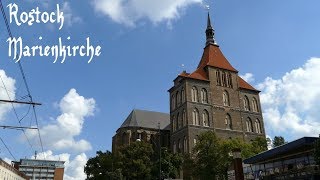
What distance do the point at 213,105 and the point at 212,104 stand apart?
288 mm

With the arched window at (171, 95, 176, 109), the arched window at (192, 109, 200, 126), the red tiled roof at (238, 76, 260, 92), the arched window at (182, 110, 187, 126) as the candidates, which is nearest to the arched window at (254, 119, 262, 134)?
the red tiled roof at (238, 76, 260, 92)

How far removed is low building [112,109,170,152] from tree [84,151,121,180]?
14.9 meters

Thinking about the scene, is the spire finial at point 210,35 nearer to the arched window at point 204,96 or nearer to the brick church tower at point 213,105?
the brick church tower at point 213,105

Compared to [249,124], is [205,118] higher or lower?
lower

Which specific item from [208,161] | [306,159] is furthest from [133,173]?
[306,159]

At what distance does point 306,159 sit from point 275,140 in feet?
147

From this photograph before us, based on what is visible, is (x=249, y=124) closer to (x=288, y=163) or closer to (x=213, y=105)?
(x=213, y=105)

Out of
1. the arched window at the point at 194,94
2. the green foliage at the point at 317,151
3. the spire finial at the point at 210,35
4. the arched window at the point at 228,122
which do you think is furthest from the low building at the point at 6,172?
the green foliage at the point at 317,151

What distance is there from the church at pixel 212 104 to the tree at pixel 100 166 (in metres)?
13.6

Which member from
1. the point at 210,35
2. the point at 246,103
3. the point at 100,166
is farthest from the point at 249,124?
the point at 100,166

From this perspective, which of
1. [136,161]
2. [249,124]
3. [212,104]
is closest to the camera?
[136,161]

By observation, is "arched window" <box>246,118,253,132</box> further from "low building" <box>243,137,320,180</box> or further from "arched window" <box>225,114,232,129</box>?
"low building" <box>243,137,320,180</box>

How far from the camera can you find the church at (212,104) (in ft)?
233

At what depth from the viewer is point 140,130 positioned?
88.1m
